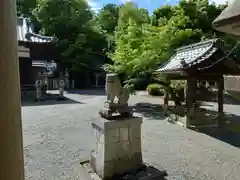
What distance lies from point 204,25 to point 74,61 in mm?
11175

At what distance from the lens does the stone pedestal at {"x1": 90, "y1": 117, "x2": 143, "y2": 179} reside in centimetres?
390

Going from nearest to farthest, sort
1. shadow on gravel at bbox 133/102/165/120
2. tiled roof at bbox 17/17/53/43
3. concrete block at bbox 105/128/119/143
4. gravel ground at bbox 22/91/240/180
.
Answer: concrete block at bbox 105/128/119/143, gravel ground at bbox 22/91/240/180, shadow on gravel at bbox 133/102/165/120, tiled roof at bbox 17/17/53/43

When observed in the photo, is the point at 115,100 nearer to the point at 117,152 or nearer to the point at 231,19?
the point at 117,152

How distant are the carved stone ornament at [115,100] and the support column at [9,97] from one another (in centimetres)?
301

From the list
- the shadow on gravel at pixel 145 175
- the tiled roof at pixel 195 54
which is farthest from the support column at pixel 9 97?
the tiled roof at pixel 195 54

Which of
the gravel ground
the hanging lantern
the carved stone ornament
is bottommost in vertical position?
the gravel ground

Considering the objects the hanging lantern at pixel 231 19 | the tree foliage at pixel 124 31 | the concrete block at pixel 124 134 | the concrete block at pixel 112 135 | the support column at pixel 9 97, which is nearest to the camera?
the support column at pixel 9 97

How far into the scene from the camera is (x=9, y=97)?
990 millimetres

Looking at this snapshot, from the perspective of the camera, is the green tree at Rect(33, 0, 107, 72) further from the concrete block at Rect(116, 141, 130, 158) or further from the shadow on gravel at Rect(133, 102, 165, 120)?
the concrete block at Rect(116, 141, 130, 158)

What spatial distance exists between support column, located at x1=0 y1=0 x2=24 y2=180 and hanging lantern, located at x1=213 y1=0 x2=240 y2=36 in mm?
1341

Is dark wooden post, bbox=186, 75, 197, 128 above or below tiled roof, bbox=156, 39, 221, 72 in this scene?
below

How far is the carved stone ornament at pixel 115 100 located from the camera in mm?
4086

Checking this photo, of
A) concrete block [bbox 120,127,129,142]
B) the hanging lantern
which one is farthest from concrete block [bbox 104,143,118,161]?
the hanging lantern

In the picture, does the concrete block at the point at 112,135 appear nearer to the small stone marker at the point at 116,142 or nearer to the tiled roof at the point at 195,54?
the small stone marker at the point at 116,142
